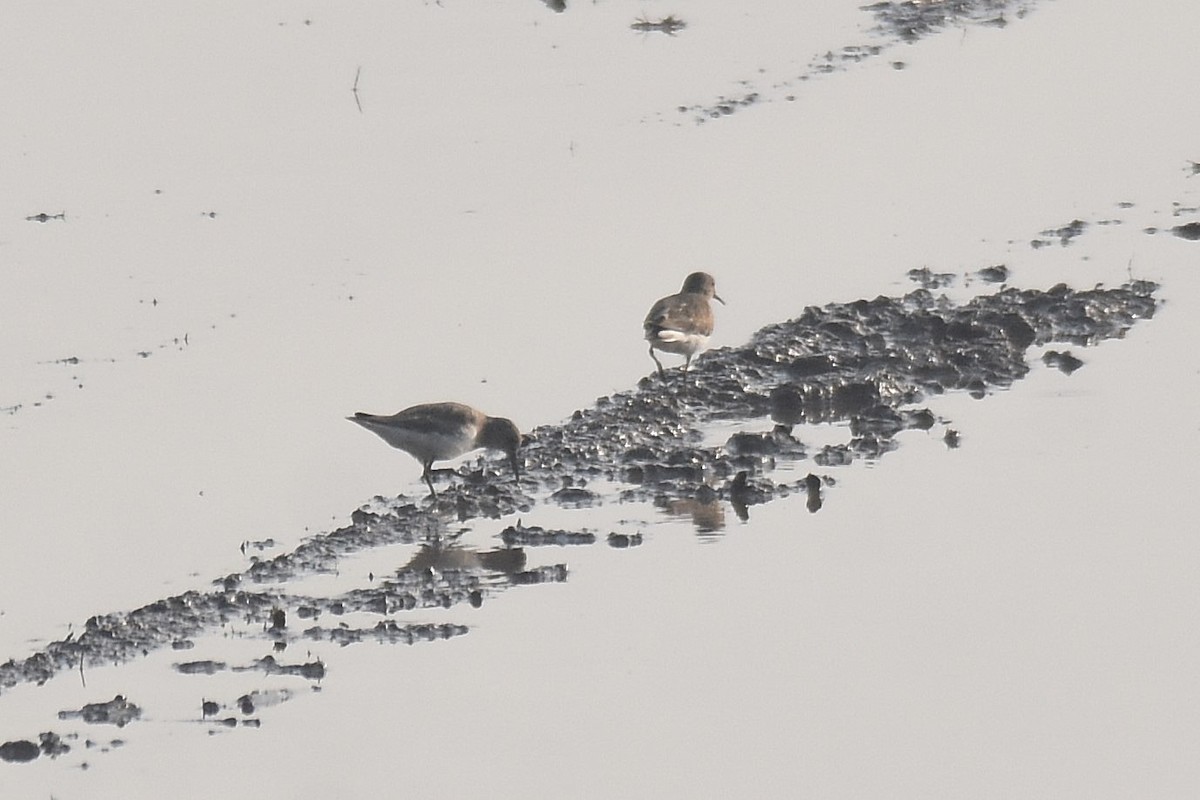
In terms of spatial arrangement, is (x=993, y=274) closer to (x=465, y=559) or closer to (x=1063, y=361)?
(x=1063, y=361)

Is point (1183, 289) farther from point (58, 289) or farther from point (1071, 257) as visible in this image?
point (58, 289)

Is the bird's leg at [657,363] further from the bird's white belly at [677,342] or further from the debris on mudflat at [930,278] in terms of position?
the debris on mudflat at [930,278]

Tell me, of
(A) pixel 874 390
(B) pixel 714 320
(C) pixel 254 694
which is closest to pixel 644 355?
(B) pixel 714 320

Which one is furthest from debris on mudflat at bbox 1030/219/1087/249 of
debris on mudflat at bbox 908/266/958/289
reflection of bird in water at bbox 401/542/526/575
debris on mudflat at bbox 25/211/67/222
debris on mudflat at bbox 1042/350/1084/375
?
debris on mudflat at bbox 25/211/67/222

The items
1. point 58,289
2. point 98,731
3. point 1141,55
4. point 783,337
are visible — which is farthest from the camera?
point 1141,55

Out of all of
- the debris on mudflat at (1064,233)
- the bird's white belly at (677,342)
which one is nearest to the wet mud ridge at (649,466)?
→ the bird's white belly at (677,342)

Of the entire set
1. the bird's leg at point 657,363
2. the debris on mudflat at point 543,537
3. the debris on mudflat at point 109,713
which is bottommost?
the debris on mudflat at point 109,713

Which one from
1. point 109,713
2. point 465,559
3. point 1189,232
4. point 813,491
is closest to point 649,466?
point 813,491
